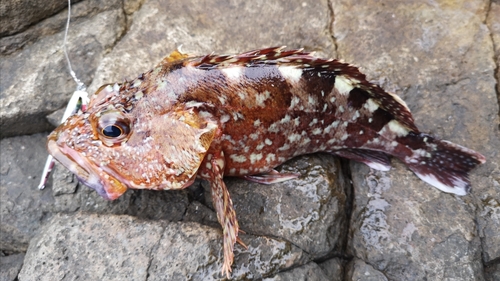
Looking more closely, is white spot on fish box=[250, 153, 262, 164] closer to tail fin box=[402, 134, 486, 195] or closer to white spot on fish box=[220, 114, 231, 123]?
white spot on fish box=[220, 114, 231, 123]

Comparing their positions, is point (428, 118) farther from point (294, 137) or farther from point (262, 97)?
point (262, 97)

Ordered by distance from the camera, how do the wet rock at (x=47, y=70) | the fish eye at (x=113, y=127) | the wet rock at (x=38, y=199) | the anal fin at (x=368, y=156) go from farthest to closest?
1. the wet rock at (x=47, y=70)
2. the anal fin at (x=368, y=156)
3. the wet rock at (x=38, y=199)
4. the fish eye at (x=113, y=127)

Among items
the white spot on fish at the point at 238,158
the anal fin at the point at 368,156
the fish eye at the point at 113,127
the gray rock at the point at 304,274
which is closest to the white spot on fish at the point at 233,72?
the white spot on fish at the point at 238,158

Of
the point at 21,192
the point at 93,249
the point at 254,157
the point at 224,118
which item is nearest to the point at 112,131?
the point at 224,118

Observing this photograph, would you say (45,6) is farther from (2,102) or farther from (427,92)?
(427,92)

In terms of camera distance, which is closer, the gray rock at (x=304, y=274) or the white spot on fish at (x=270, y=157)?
→ the gray rock at (x=304, y=274)

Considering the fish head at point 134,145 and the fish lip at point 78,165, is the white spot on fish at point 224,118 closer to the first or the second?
the fish head at point 134,145

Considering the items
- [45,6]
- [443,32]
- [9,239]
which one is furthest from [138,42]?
[443,32]
